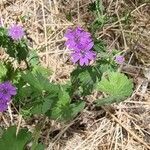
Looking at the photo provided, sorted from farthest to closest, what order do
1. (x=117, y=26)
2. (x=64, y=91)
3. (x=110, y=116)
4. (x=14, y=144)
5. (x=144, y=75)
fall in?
(x=117, y=26) < (x=144, y=75) < (x=110, y=116) < (x=64, y=91) < (x=14, y=144)

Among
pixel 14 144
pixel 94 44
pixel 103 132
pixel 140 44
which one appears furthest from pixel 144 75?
pixel 14 144

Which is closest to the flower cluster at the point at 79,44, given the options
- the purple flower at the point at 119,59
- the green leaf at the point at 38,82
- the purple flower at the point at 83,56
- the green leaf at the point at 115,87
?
the purple flower at the point at 83,56

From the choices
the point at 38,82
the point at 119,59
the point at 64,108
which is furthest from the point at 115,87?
the point at 38,82

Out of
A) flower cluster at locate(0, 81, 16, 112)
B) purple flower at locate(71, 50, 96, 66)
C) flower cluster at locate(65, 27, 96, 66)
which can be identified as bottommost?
flower cluster at locate(0, 81, 16, 112)

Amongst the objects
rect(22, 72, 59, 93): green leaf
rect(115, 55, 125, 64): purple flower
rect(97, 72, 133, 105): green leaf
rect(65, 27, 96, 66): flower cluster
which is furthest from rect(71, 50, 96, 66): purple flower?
rect(115, 55, 125, 64): purple flower

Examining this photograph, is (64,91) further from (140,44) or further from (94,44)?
(140,44)

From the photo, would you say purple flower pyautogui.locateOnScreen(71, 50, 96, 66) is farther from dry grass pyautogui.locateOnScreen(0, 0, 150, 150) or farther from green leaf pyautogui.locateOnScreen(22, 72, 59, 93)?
dry grass pyautogui.locateOnScreen(0, 0, 150, 150)

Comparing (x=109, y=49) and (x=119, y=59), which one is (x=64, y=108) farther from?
(x=109, y=49)
